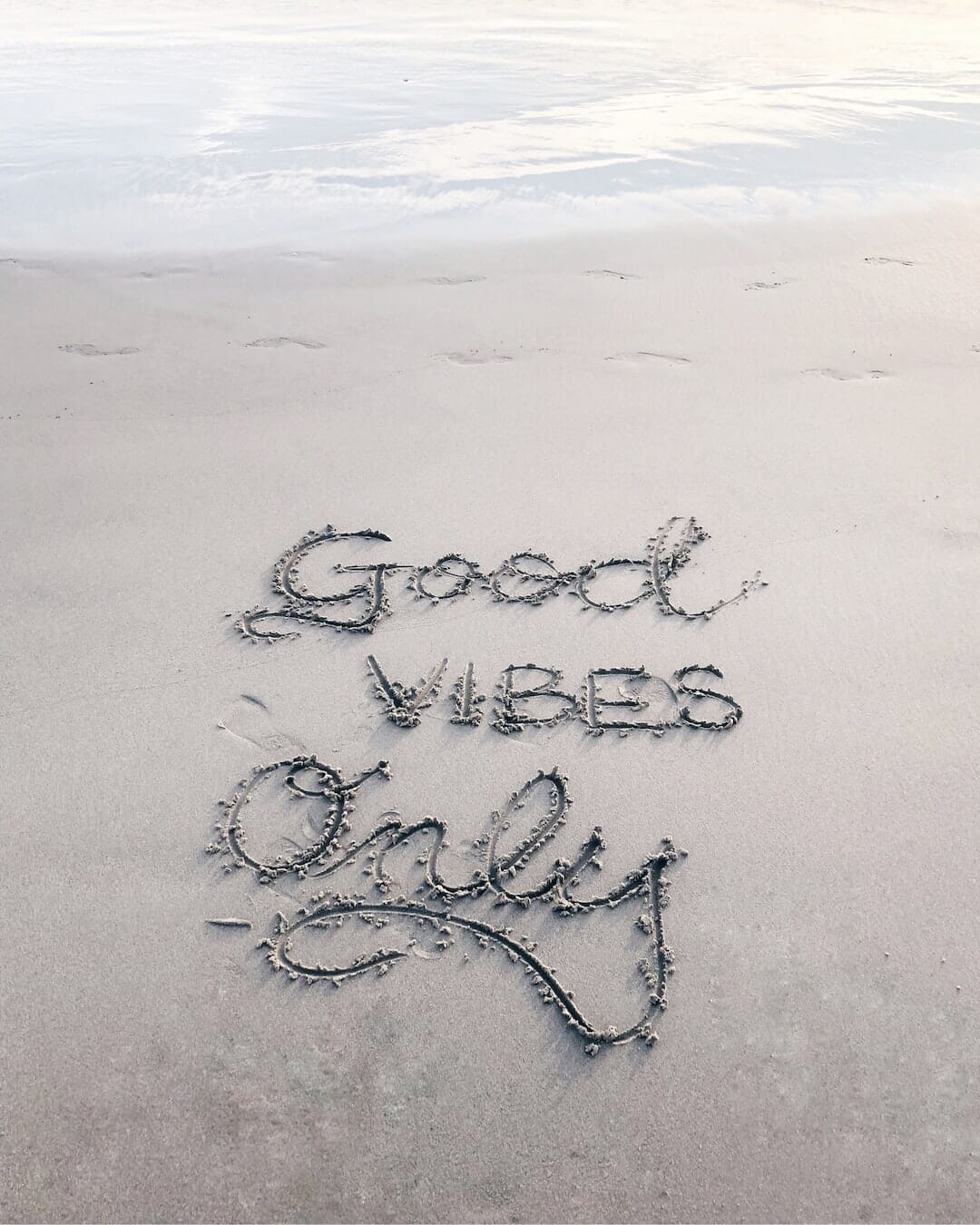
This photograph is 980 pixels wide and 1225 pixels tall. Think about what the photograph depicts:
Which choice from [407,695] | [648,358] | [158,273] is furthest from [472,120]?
[407,695]

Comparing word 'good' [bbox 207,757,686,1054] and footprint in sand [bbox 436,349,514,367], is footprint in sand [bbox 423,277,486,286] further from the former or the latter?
word 'good' [bbox 207,757,686,1054]

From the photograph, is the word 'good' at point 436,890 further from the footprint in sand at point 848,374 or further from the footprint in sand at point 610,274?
the footprint in sand at point 610,274

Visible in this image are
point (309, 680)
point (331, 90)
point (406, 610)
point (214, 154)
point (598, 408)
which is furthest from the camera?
point (331, 90)

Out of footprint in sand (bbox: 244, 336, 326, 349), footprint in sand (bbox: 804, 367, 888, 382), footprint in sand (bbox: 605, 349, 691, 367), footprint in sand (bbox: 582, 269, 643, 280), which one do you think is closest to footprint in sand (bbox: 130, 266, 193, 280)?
footprint in sand (bbox: 244, 336, 326, 349)

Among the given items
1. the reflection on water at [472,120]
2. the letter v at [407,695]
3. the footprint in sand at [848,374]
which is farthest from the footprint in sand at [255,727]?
the reflection on water at [472,120]

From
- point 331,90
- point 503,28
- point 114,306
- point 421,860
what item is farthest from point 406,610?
point 503,28

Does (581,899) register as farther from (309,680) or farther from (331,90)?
(331,90)
